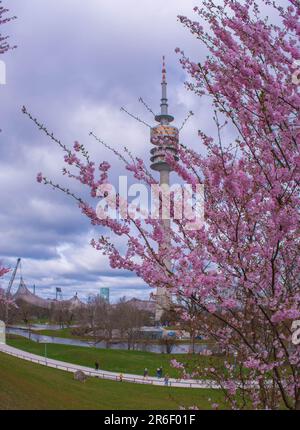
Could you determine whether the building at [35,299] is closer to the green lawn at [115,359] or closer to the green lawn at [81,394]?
the green lawn at [115,359]

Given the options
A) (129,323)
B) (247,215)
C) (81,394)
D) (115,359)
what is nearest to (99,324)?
(129,323)

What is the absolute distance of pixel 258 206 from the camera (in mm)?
4094

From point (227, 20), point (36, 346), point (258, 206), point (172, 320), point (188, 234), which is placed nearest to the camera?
point (258, 206)

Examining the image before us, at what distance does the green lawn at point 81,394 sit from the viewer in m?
16.8

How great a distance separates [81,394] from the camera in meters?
22.9

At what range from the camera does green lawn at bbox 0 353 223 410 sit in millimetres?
16820

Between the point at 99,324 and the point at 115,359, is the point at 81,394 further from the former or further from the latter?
→ the point at 99,324

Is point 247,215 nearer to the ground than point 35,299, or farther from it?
farther from it

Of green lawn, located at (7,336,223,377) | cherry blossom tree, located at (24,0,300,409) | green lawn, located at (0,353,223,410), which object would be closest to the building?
green lawn, located at (7,336,223,377)

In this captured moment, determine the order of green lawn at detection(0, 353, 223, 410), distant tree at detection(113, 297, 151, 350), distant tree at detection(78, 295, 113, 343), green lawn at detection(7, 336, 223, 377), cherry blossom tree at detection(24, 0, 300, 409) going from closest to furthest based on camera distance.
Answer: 1. cherry blossom tree at detection(24, 0, 300, 409)
2. green lawn at detection(0, 353, 223, 410)
3. green lawn at detection(7, 336, 223, 377)
4. distant tree at detection(113, 297, 151, 350)
5. distant tree at detection(78, 295, 113, 343)

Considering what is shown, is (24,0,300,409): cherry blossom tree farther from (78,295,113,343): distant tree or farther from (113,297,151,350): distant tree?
(78,295,113,343): distant tree

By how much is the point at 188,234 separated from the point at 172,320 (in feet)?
4.93
